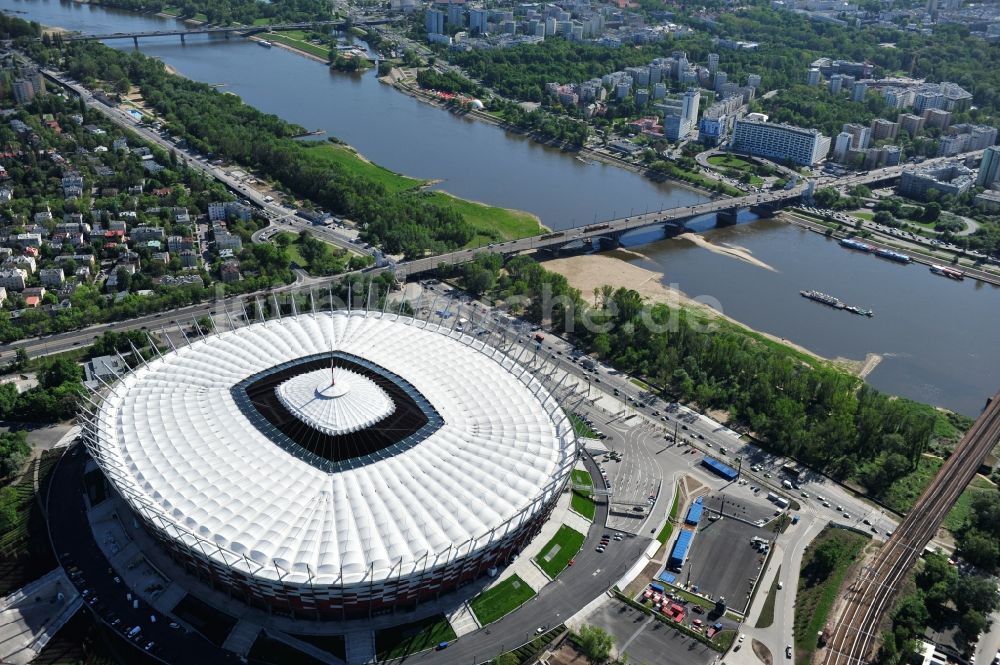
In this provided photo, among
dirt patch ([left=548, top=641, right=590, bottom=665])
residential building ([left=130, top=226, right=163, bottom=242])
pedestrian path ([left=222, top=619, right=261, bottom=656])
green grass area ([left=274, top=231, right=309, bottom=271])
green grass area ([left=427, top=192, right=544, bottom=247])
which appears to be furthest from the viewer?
green grass area ([left=427, top=192, right=544, bottom=247])

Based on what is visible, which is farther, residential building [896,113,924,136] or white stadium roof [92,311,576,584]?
residential building [896,113,924,136]

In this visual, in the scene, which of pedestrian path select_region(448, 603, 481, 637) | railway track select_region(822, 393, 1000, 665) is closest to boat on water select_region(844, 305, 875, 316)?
railway track select_region(822, 393, 1000, 665)

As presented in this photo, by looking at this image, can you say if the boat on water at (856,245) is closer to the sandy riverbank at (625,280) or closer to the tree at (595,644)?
the sandy riverbank at (625,280)

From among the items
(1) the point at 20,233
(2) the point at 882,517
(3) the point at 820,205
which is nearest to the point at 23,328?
(1) the point at 20,233

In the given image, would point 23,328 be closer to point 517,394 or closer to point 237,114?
point 517,394

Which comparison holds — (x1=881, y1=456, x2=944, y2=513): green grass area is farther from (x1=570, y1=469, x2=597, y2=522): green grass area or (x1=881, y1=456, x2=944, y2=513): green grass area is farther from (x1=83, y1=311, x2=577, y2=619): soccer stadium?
(x1=83, y1=311, x2=577, y2=619): soccer stadium

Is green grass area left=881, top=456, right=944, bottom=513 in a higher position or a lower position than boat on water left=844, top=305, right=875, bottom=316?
lower
